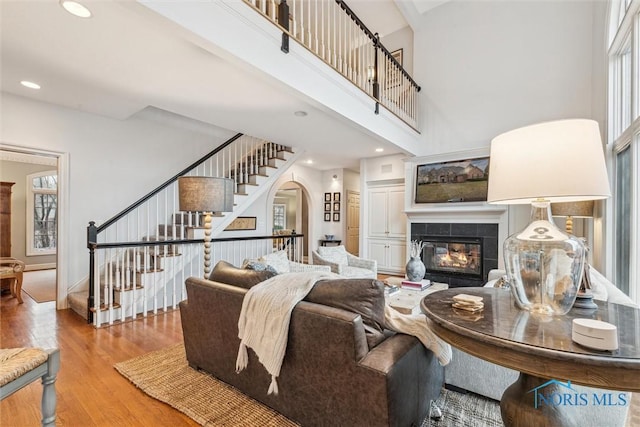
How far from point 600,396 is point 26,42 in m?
4.50

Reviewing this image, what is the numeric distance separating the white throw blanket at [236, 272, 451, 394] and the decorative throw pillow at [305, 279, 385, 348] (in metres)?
0.11

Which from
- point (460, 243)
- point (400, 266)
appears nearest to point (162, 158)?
point (400, 266)

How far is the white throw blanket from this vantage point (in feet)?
5.10

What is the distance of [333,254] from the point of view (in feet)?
14.7

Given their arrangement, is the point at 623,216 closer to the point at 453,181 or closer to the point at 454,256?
the point at 453,181

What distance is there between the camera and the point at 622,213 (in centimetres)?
282

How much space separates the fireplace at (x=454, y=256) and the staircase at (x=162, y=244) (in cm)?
317

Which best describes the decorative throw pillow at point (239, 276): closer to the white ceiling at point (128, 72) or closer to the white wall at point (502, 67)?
the white ceiling at point (128, 72)

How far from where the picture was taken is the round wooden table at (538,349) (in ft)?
2.66

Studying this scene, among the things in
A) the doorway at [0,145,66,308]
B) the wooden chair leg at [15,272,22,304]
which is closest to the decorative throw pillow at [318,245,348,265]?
the wooden chair leg at [15,272,22,304]

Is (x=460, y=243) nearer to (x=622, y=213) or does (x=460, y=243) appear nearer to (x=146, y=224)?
(x=622, y=213)

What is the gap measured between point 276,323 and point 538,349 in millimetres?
1157

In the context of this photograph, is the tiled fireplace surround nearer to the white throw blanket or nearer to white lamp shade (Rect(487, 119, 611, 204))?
the white throw blanket

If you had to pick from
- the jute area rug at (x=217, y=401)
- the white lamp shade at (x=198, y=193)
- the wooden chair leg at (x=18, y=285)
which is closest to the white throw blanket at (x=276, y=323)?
the jute area rug at (x=217, y=401)
